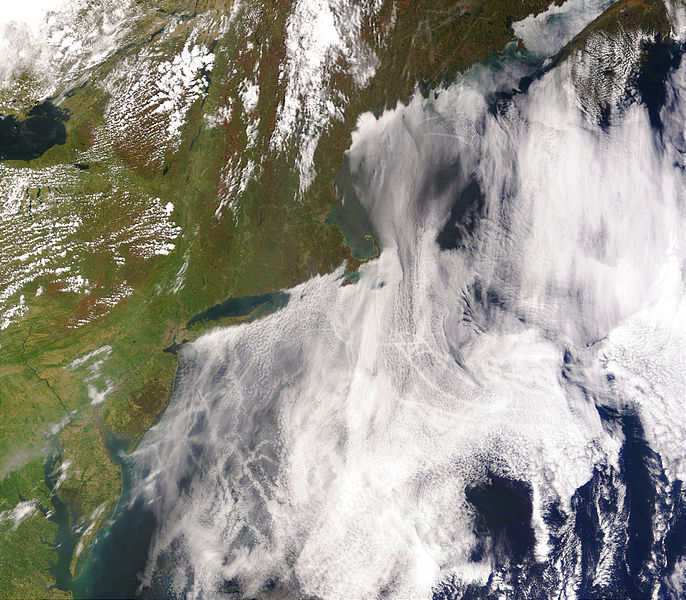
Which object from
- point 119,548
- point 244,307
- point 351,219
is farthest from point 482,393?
point 119,548

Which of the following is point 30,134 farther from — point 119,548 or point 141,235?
point 119,548

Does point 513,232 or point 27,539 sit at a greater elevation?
point 513,232

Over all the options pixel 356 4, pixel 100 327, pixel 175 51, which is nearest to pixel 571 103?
pixel 356 4

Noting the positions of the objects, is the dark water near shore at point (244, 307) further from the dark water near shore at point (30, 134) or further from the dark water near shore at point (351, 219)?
the dark water near shore at point (30, 134)

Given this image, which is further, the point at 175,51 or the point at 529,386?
the point at 175,51

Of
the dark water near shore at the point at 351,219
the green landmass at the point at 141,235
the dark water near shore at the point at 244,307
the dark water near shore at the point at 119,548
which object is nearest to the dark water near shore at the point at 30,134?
the green landmass at the point at 141,235

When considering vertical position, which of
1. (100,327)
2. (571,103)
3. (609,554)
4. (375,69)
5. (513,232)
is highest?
(375,69)

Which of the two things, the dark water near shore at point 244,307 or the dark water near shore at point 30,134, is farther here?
the dark water near shore at point 30,134

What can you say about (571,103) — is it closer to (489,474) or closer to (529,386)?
(529,386)
